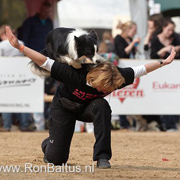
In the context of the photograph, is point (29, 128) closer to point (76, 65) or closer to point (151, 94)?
point (151, 94)

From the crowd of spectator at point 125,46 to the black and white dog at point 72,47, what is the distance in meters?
4.65

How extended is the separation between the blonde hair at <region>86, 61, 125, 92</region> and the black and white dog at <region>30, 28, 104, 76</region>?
0.67 feet

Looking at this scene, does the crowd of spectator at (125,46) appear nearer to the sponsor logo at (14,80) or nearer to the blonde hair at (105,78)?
the sponsor logo at (14,80)

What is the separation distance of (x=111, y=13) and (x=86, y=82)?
14.6 meters

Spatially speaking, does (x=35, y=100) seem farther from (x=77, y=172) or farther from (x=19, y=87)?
(x=77, y=172)

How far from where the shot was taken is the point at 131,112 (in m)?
11.2

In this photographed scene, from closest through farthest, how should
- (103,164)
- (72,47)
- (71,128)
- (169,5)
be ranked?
1. (103,164)
2. (72,47)
3. (71,128)
4. (169,5)

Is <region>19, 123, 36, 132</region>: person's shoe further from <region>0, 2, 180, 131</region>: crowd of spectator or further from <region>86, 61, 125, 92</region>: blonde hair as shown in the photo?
<region>86, 61, 125, 92</region>: blonde hair

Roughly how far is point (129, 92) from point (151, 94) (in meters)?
0.49

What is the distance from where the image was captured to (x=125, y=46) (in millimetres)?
11500

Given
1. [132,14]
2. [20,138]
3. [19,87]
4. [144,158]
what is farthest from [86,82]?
[132,14]

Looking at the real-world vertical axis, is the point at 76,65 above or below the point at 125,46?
above

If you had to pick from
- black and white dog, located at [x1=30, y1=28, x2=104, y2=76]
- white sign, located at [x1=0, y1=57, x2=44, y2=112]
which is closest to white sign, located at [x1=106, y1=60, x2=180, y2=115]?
white sign, located at [x1=0, y1=57, x2=44, y2=112]

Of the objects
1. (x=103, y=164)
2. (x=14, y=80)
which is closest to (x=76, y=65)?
(x=103, y=164)
